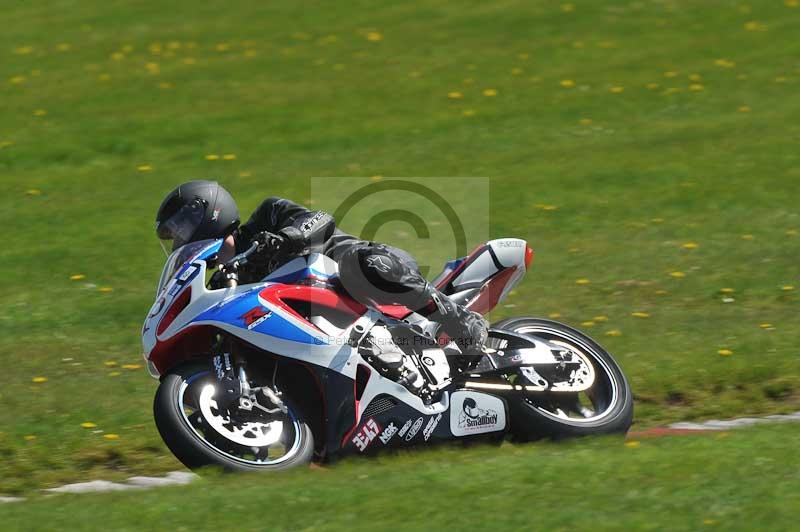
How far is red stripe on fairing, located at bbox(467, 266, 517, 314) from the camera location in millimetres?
7516

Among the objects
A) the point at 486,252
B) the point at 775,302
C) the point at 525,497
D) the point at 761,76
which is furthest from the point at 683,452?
the point at 761,76

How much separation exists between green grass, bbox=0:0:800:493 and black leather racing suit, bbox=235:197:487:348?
161cm

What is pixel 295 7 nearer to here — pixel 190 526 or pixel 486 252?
pixel 486 252

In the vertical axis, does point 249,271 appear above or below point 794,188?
above

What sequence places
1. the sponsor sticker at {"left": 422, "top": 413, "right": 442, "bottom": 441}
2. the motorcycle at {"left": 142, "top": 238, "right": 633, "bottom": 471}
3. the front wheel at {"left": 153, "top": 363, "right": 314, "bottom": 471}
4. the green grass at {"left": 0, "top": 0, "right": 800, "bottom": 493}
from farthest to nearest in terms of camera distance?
the green grass at {"left": 0, "top": 0, "right": 800, "bottom": 493} → the sponsor sticker at {"left": 422, "top": 413, "right": 442, "bottom": 441} → the motorcycle at {"left": 142, "top": 238, "right": 633, "bottom": 471} → the front wheel at {"left": 153, "top": 363, "right": 314, "bottom": 471}

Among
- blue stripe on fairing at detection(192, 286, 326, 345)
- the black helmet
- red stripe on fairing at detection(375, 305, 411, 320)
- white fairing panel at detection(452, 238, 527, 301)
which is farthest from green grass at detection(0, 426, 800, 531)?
the black helmet

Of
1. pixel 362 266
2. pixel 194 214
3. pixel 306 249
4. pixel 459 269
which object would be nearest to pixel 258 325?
pixel 306 249

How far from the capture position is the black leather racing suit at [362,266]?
22.5 feet

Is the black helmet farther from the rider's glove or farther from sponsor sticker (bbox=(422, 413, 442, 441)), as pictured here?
sponsor sticker (bbox=(422, 413, 442, 441))

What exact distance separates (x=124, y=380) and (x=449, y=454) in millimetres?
3303

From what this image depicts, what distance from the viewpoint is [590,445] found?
269 inches

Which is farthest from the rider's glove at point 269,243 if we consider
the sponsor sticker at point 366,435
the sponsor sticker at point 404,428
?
the sponsor sticker at point 404,428

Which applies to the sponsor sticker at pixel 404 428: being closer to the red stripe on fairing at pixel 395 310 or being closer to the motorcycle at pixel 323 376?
the motorcycle at pixel 323 376

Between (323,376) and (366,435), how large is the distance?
426 mm
